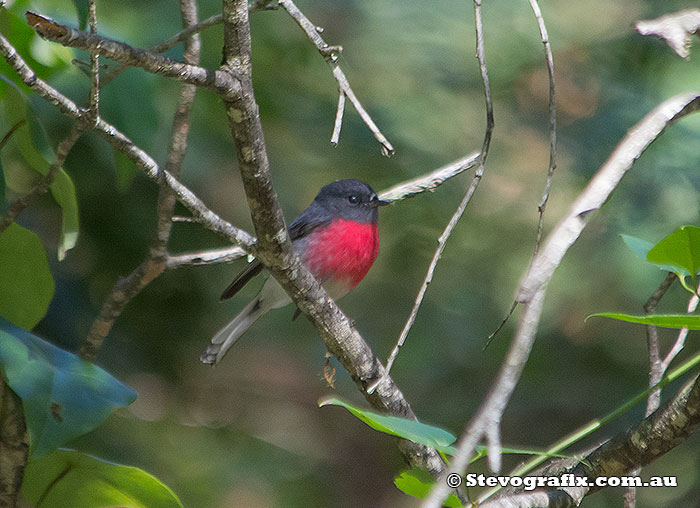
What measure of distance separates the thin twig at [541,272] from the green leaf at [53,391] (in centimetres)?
96

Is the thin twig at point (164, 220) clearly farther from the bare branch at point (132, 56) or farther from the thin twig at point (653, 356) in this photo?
the thin twig at point (653, 356)

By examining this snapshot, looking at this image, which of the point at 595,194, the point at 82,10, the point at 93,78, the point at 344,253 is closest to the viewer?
the point at 595,194

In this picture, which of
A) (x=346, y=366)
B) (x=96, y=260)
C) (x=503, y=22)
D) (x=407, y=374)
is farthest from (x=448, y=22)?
(x=346, y=366)

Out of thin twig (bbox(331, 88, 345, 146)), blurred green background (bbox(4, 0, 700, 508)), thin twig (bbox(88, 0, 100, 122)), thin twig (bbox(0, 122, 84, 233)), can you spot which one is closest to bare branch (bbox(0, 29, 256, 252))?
thin twig (bbox(88, 0, 100, 122))

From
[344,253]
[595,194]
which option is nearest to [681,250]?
[595,194]

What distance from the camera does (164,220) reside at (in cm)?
253

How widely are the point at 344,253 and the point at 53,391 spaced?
103 inches

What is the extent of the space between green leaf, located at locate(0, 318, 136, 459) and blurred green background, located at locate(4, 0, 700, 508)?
5.24ft

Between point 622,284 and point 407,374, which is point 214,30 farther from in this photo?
point 622,284

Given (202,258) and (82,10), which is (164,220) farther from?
(82,10)

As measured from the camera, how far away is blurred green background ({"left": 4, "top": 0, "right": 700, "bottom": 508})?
3822 millimetres

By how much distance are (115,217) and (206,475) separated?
157cm

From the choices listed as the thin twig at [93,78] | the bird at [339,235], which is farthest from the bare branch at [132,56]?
the bird at [339,235]

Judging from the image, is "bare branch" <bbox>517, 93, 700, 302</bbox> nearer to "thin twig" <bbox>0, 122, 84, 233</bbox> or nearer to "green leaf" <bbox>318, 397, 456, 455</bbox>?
"green leaf" <bbox>318, 397, 456, 455</bbox>
